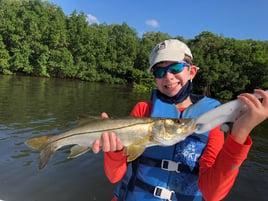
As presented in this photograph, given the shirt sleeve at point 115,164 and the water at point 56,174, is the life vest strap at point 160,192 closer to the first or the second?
the shirt sleeve at point 115,164

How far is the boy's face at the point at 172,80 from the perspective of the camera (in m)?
2.84

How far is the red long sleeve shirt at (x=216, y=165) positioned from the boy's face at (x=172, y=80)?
0.62 metres

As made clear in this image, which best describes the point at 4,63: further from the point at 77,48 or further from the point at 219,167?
the point at 219,167

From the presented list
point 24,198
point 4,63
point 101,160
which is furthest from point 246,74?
point 24,198

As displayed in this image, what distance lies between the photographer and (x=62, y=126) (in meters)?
12.5

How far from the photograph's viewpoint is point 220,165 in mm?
2221

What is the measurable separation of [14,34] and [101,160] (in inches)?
1775

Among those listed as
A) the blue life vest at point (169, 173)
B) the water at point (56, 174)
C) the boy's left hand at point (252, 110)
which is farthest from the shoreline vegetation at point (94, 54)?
the boy's left hand at point (252, 110)

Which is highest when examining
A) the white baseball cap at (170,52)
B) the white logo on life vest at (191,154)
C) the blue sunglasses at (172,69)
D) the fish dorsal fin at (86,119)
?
the white baseball cap at (170,52)

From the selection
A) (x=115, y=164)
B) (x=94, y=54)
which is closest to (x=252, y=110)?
(x=115, y=164)

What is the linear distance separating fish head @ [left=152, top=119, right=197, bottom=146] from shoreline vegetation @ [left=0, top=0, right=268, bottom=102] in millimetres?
44456

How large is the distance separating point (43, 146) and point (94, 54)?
181ft

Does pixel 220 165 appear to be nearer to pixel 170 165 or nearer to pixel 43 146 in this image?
pixel 170 165

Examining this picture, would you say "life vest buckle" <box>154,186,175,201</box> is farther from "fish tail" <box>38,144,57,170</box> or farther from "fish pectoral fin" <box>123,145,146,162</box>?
"fish tail" <box>38,144,57,170</box>
